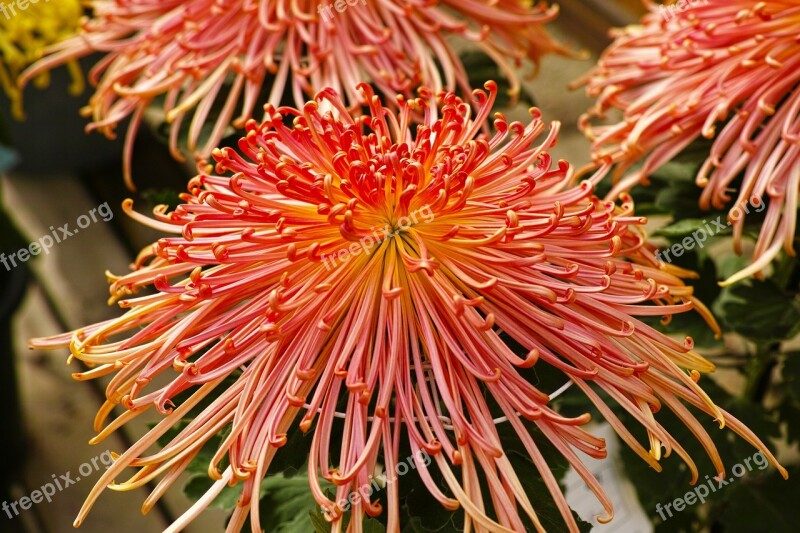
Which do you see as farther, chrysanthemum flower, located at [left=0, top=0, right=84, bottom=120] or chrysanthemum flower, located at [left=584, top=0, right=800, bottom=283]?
chrysanthemum flower, located at [left=0, top=0, right=84, bottom=120]

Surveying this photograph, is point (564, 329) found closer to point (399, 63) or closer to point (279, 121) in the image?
point (279, 121)

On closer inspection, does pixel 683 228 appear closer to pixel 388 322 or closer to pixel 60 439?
pixel 388 322

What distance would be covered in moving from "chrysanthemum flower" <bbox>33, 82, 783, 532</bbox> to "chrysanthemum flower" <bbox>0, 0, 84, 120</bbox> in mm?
719

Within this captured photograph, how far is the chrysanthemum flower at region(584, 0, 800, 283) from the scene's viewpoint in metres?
0.60

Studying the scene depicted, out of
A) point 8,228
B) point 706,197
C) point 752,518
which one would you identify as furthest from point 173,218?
point 8,228

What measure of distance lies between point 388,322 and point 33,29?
928 mm

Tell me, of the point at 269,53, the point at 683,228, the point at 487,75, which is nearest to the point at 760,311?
the point at 683,228

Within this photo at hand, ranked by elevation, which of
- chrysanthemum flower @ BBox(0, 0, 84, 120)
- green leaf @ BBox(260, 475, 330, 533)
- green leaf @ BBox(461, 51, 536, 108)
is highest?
chrysanthemum flower @ BBox(0, 0, 84, 120)

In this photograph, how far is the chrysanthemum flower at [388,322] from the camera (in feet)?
1.49

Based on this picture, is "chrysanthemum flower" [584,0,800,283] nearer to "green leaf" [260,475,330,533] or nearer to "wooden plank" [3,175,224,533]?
"green leaf" [260,475,330,533]

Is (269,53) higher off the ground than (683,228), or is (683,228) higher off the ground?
(269,53)

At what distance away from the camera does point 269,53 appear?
682 mm

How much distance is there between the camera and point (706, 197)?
0.64 m

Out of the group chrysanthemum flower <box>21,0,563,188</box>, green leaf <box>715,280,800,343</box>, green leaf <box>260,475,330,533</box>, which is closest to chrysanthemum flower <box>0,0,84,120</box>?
chrysanthemum flower <box>21,0,563,188</box>
